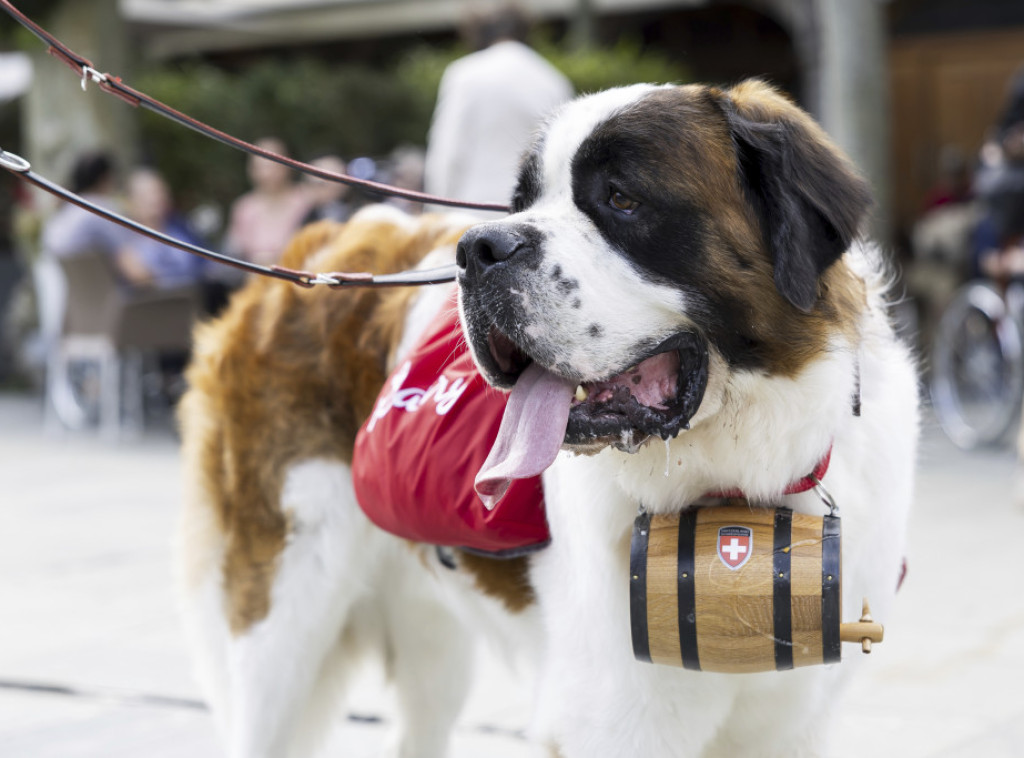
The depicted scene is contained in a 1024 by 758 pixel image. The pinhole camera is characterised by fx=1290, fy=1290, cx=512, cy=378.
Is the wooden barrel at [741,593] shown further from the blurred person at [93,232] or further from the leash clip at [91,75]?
the blurred person at [93,232]

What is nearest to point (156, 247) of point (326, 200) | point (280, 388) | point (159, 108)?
point (326, 200)

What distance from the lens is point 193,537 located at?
3.35m

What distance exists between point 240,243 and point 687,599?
28.1 ft

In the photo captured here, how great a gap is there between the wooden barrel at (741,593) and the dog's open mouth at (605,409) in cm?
22

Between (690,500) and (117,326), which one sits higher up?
(690,500)

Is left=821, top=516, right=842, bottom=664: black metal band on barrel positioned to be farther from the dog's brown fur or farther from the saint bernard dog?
the dog's brown fur

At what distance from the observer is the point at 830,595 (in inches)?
81.6

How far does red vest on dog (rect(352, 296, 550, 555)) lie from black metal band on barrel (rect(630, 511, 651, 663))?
39cm

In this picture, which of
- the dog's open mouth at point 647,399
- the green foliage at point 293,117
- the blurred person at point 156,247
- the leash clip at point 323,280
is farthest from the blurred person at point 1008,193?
the green foliage at point 293,117

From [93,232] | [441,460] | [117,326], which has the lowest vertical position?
[117,326]

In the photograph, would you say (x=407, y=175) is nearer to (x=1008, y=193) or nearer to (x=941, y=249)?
(x=1008, y=193)

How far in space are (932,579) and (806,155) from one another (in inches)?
139

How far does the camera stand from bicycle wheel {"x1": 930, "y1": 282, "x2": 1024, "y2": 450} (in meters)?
7.87

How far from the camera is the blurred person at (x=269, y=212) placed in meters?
9.82
